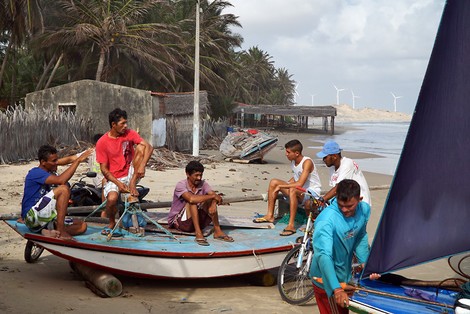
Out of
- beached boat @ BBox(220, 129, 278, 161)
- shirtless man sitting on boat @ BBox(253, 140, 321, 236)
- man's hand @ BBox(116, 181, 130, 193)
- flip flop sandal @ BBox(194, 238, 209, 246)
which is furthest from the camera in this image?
beached boat @ BBox(220, 129, 278, 161)

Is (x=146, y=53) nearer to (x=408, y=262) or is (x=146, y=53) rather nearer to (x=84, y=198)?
(x=84, y=198)

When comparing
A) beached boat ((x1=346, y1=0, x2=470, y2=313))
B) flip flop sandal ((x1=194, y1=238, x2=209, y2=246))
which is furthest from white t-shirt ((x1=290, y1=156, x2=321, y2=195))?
beached boat ((x1=346, y1=0, x2=470, y2=313))

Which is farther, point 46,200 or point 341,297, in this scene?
point 46,200

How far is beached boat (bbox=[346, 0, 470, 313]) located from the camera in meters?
3.71

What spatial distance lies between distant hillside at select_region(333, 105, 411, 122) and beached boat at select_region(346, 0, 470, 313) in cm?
14878

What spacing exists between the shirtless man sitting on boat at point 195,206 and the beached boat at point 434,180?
9.63 feet

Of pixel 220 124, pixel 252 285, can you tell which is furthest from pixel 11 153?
pixel 220 124

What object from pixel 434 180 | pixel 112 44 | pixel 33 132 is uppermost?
pixel 112 44

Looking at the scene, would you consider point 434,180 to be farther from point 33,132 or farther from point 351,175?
point 33,132

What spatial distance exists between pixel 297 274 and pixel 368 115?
160236 mm

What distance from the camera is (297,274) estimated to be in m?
6.45

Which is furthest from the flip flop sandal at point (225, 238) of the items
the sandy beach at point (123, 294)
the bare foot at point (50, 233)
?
the bare foot at point (50, 233)

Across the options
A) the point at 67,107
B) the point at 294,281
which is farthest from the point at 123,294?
the point at 67,107

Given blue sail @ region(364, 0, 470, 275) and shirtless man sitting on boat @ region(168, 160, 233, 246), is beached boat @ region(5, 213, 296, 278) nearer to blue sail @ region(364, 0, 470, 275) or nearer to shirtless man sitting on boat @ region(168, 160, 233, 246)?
shirtless man sitting on boat @ region(168, 160, 233, 246)
